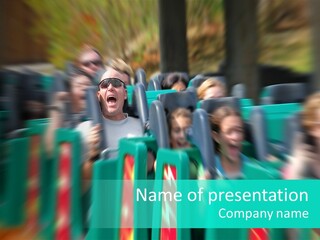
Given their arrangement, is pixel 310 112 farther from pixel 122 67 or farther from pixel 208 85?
pixel 122 67

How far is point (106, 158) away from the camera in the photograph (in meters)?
2.09

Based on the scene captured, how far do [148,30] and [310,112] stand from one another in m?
0.65

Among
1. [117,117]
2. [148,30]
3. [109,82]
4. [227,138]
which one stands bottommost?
[227,138]

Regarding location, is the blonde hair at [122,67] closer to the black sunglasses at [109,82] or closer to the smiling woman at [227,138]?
the black sunglasses at [109,82]

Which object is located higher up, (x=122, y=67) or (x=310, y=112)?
(x=122, y=67)

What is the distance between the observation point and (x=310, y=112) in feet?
6.76

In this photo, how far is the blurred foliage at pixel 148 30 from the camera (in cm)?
213

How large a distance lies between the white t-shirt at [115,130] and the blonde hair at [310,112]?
581 mm

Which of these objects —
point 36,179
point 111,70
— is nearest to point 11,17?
point 111,70

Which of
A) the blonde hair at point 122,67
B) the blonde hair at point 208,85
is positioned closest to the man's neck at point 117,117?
the blonde hair at point 122,67

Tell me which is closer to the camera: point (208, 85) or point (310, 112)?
point (310, 112)

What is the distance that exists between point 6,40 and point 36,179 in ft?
1.68

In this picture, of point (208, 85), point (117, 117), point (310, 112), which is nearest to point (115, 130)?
point (117, 117)

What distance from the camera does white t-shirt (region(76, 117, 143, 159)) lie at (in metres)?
2.13
